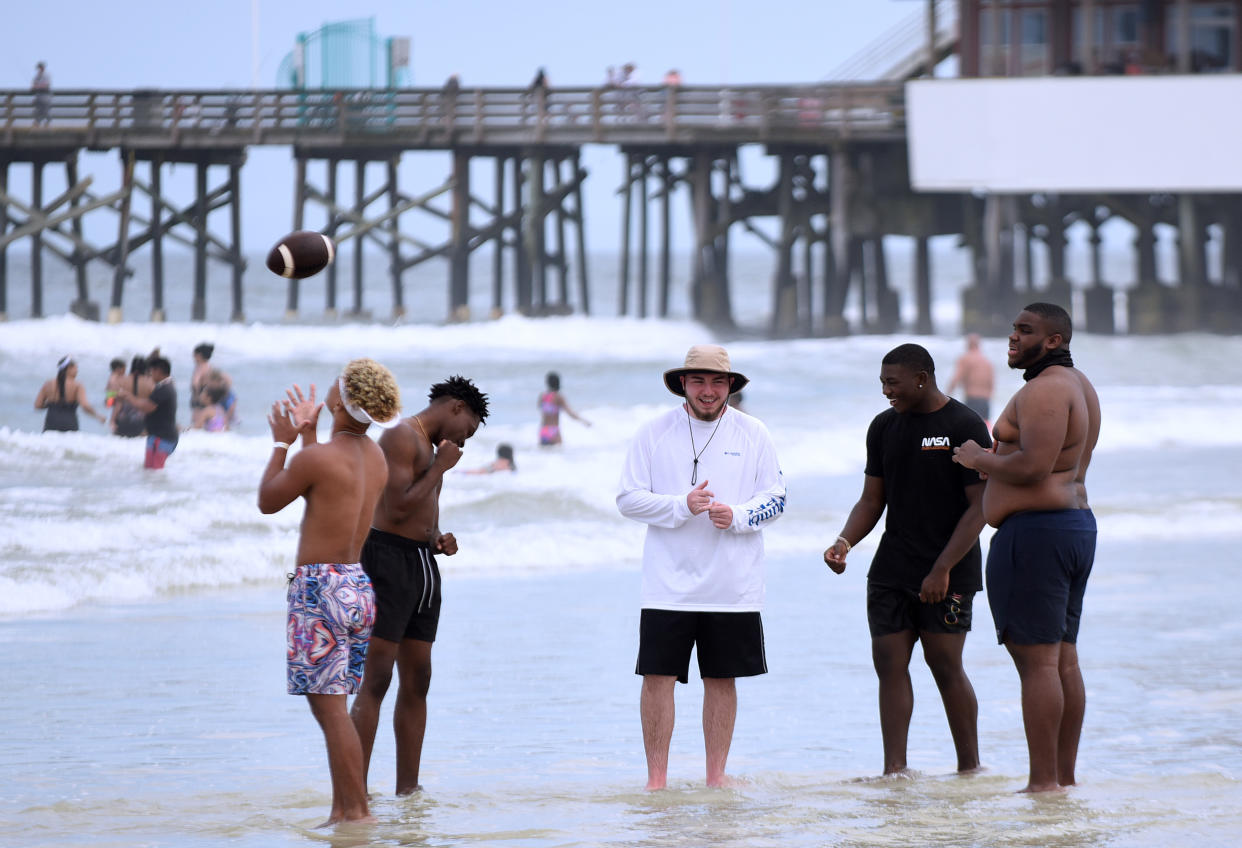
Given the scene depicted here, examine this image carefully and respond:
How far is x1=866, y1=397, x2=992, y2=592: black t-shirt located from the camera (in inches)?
230

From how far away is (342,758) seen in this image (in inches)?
208

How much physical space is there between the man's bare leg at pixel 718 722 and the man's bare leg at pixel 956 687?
2.19 ft

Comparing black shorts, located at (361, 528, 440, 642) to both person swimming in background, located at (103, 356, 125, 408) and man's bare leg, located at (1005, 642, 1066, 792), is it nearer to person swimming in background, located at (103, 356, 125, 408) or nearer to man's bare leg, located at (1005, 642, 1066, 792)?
man's bare leg, located at (1005, 642, 1066, 792)

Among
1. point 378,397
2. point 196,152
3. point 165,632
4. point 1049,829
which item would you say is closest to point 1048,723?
point 1049,829

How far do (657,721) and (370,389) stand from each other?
4.82ft

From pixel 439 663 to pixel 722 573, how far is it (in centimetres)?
310

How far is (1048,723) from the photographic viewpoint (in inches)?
219

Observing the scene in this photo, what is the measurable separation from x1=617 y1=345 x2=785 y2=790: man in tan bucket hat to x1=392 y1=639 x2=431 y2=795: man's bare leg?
71 cm

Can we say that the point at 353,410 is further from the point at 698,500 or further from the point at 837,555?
the point at 837,555

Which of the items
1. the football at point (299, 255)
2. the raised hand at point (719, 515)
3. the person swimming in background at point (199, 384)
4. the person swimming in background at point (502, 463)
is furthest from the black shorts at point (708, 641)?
the person swimming in background at point (199, 384)

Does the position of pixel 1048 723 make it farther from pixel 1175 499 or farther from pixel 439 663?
pixel 1175 499

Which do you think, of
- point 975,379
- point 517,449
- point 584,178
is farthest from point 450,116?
point 975,379

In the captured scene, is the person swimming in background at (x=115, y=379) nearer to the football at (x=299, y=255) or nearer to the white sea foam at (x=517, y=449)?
the white sea foam at (x=517, y=449)

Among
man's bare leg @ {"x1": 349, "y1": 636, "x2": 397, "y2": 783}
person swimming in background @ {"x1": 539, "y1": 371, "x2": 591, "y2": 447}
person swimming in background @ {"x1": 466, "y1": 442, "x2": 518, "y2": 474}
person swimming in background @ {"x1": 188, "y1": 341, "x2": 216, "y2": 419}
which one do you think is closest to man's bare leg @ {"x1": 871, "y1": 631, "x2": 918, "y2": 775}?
man's bare leg @ {"x1": 349, "y1": 636, "x2": 397, "y2": 783}
